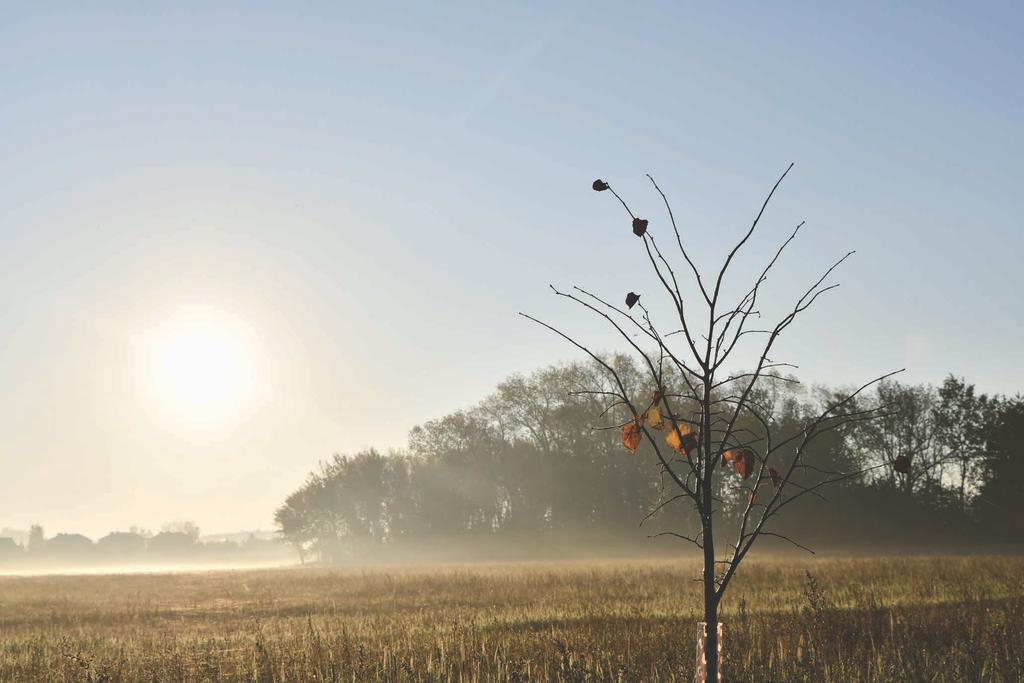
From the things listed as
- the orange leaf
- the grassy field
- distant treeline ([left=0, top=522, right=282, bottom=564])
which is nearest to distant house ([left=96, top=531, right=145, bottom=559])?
distant treeline ([left=0, top=522, right=282, bottom=564])

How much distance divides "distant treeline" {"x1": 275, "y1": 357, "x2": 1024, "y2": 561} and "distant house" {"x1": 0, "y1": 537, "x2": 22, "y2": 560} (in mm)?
130028

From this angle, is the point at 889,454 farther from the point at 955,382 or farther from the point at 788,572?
the point at 788,572

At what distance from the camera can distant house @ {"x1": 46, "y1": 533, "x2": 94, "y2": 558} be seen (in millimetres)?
191000

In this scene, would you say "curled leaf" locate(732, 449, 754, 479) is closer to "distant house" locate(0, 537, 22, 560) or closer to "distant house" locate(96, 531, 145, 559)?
"distant house" locate(96, 531, 145, 559)

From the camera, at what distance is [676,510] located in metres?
59.5

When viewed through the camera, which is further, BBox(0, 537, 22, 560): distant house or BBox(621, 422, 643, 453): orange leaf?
BBox(0, 537, 22, 560): distant house

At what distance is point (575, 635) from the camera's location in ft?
37.2

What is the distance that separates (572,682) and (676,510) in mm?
54556

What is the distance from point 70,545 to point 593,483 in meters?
178

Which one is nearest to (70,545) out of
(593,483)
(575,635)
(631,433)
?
(593,483)

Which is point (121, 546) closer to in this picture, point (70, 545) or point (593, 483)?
point (70, 545)

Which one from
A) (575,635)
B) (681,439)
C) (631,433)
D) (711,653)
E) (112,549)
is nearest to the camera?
(711,653)

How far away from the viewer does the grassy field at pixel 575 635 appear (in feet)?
28.2

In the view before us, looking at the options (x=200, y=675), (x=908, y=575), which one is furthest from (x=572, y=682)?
(x=908, y=575)
